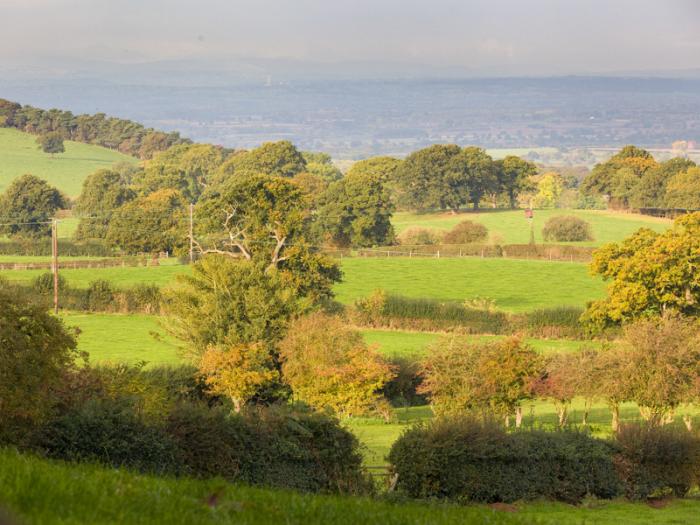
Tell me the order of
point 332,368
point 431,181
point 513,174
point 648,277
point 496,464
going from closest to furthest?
point 496,464 → point 332,368 → point 648,277 → point 431,181 → point 513,174

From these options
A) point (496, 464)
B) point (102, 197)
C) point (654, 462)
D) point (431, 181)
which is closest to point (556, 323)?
point (654, 462)

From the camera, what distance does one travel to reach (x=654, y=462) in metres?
34.4

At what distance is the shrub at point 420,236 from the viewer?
5197 inches

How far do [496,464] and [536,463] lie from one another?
A: 1368mm

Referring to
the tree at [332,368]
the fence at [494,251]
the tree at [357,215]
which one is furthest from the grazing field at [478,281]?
the tree at [332,368]

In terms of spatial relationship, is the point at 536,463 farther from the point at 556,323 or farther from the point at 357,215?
the point at 357,215

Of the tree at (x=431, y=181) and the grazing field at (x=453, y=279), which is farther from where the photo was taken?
the tree at (x=431, y=181)

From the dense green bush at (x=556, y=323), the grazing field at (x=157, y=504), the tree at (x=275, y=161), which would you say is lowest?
the dense green bush at (x=556, y=323)

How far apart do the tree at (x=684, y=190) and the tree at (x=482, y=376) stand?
10317 centimetres

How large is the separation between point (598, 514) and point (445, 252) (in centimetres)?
9364

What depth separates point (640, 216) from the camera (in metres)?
156

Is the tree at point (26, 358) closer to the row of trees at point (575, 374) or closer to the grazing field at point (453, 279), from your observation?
the row of trees at point (575, 374)

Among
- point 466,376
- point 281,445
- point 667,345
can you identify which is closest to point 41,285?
point 466,376

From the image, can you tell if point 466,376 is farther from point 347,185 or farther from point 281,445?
point 347,185
